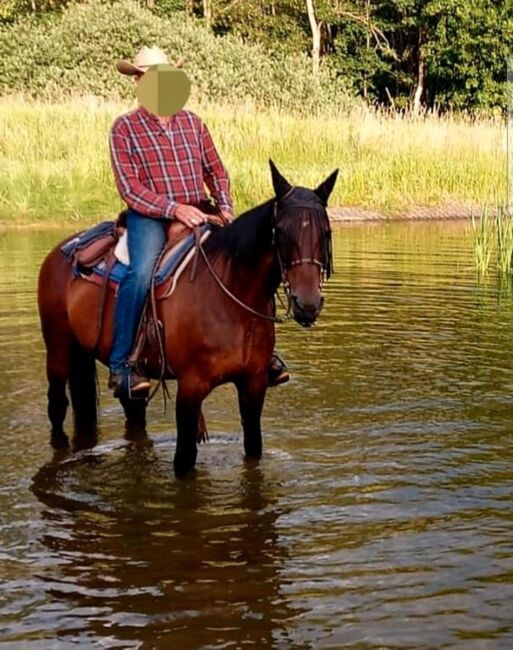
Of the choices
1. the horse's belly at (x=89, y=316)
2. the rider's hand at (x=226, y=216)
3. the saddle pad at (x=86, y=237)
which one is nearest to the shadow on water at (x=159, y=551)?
the horse's belly at (x=89, y=316)

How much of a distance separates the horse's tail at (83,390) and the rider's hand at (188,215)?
1.50 metres

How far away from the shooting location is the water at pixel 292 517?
4.05 meters

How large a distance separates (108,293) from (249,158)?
16.0m

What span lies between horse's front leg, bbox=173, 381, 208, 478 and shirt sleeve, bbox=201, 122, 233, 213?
1110mm

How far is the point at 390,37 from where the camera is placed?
155 feet

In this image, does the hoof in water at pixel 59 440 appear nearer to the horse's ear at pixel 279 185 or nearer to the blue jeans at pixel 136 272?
the blue jeans at pixel 136 272

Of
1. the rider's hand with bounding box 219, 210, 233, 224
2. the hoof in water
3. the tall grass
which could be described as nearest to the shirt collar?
the rider's hand with bounding box 219, 210, 233, 224

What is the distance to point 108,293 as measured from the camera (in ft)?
20.0

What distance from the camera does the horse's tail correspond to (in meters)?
6.91

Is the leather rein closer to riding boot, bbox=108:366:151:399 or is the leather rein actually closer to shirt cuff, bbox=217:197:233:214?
shirt cuff, bbox=217:197:233:214

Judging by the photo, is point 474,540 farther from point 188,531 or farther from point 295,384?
point 295,384

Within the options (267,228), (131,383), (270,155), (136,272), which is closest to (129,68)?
(136,272)

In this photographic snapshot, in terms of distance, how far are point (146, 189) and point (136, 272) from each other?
17.8 inches

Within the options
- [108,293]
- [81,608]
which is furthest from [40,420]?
[81,608]
